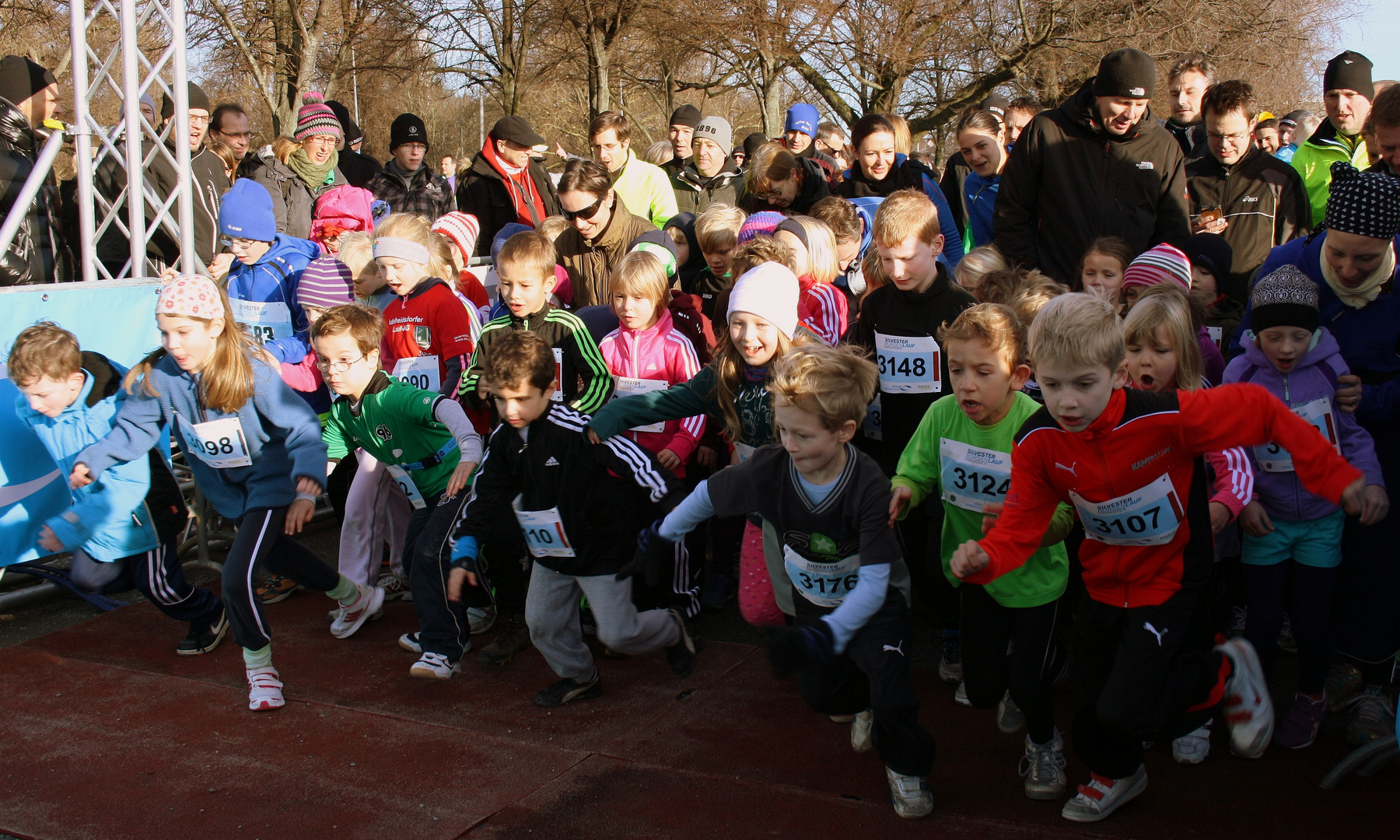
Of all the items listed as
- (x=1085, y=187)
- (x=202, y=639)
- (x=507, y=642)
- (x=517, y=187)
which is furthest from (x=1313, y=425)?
(x=517, y=187)

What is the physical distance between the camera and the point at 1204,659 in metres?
3.05

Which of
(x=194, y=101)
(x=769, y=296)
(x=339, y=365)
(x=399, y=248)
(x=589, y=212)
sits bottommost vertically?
(x=339, y=365)

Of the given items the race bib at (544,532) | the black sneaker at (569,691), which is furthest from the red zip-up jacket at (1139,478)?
the black sneaker at (569,691)

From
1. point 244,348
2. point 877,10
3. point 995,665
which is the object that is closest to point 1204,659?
point 995,665

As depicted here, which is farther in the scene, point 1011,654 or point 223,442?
point 223,442

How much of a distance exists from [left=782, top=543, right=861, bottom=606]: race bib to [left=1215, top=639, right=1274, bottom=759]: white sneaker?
3.92ft

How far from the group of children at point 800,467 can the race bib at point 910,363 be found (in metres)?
0.01

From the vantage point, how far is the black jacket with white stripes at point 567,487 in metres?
3.93

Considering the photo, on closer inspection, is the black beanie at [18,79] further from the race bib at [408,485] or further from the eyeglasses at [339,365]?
the race bib at [408,485]

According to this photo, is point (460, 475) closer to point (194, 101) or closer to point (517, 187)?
point (517, 187)

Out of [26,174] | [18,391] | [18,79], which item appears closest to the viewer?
[18,391]

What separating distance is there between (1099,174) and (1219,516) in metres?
2.36

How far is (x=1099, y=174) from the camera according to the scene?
5.09m

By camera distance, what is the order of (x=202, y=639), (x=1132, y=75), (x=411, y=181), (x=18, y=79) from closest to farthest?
(x=202, y=639) → (x=1132, y=75) → (x=18, y=79) → (x=411, y=181)
